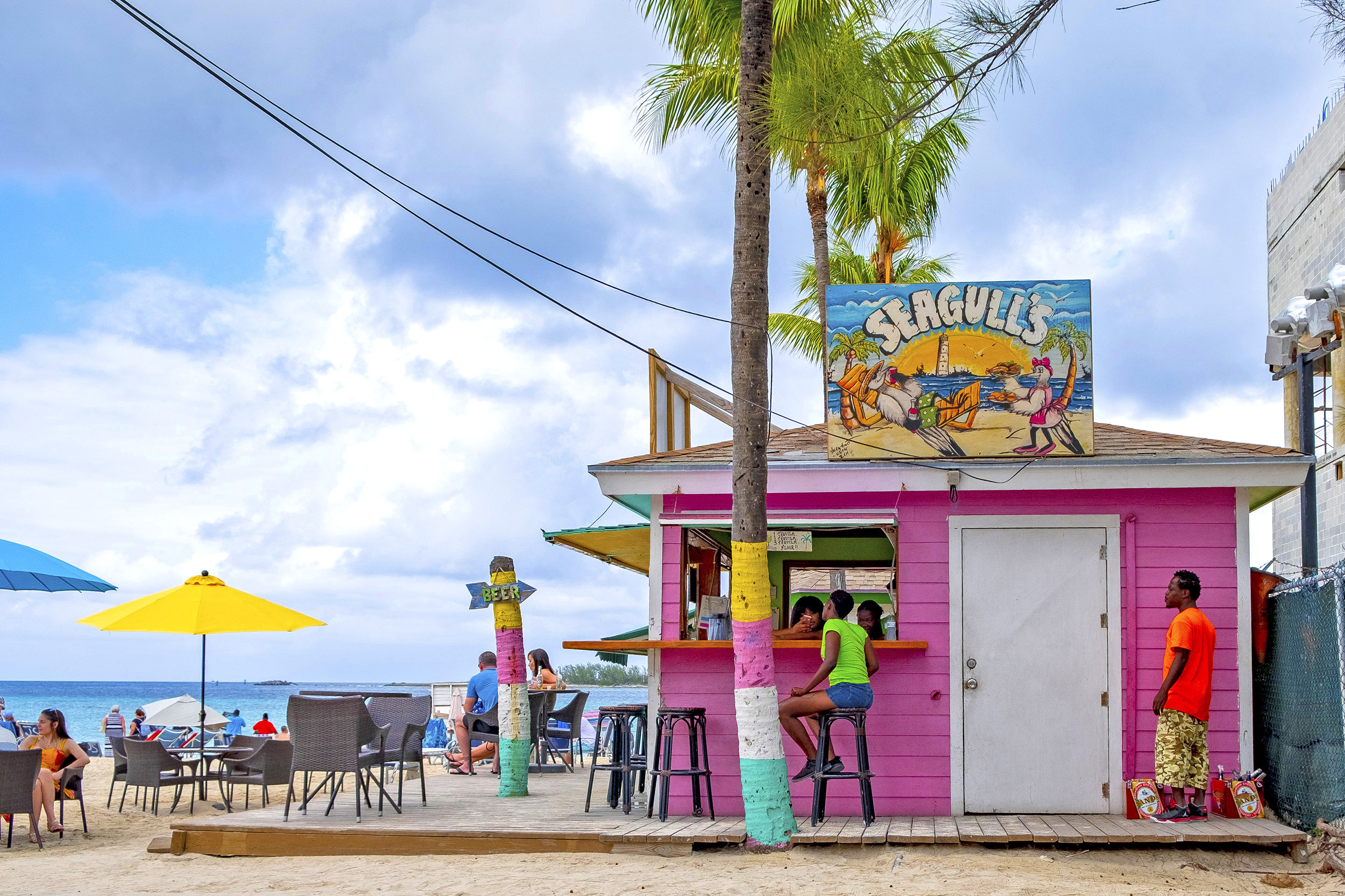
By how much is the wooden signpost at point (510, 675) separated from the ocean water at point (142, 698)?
28.3 m

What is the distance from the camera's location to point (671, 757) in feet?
26.7

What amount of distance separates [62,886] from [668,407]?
556 cm

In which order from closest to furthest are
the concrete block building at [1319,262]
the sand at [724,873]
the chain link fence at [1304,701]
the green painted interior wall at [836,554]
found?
the sand at [724,873]
the chain link fence at [1304,701]
the green painted interior wall at [836,554]
the concrete block building at [1319,262]

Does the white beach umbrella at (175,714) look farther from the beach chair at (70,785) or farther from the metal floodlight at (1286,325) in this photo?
the metal floodlight at (1286,325)

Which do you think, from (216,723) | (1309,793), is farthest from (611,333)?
(216,723)

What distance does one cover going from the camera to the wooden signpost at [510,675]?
938 cm

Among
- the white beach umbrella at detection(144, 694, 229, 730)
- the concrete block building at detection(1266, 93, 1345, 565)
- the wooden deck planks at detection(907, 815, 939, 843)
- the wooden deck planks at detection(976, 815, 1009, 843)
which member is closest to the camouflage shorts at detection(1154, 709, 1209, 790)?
the wooden deck planks at detection(976, 815, 1009, 843)

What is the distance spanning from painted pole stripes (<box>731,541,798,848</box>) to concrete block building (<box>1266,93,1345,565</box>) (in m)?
8.82

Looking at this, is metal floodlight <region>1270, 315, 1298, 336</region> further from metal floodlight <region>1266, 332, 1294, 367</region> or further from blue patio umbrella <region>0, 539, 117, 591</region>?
blue patio umbrella <region>0, 539, 117, 591</region>

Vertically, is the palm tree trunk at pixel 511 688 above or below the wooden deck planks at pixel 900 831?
above

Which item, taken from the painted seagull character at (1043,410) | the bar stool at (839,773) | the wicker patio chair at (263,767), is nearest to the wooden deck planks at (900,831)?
the bar stool at (839,773)

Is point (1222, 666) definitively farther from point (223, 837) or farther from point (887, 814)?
point (223, 837)

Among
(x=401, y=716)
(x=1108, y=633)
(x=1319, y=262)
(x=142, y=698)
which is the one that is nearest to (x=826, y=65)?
(x=1108, y=633)

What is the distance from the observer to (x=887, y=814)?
26.9 ft
